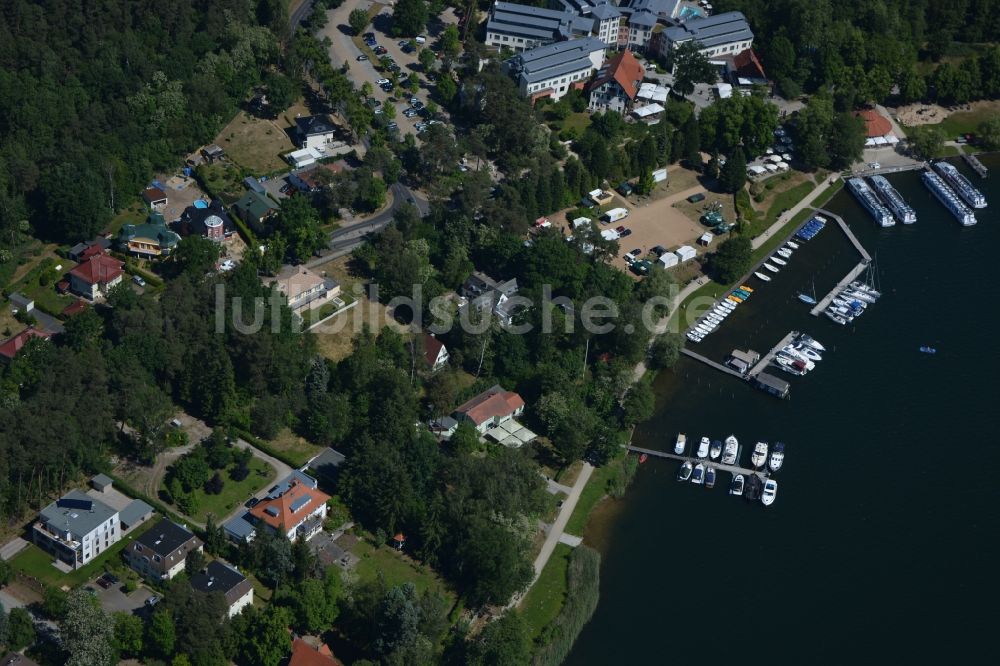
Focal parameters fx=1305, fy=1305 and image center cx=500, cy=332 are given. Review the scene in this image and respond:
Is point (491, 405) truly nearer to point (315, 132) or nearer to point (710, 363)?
point (710, 363)

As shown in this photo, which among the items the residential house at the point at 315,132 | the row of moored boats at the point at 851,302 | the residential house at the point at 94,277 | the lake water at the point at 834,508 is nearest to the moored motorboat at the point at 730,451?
the lake water at the point at 834,508

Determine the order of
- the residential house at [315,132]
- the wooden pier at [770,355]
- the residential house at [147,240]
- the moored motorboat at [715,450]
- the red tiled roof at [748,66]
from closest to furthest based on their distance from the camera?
the moored motorboat at [715,450] → the wooden pier at [770,355] → the residential house at [147,240] → the residential house at [315,132] → the red tiled roof at [748,66]

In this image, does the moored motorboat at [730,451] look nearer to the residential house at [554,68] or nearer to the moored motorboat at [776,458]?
the moored motorboat at [776,458]

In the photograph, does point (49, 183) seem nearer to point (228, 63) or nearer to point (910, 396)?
point (228, 63)

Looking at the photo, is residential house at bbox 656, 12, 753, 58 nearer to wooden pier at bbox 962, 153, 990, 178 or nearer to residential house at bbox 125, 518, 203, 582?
wooden pier at bbox 962, 153, 990, 178

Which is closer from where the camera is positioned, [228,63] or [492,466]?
[492,466]

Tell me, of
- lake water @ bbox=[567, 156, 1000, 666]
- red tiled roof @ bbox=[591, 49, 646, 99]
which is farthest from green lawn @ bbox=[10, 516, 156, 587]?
red tiled roof @ bbox=[591, 49, 646, 99]

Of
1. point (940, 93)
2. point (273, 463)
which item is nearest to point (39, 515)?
point (273, 463)
